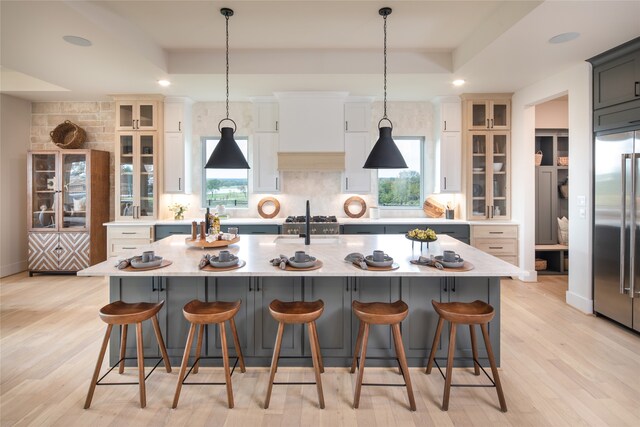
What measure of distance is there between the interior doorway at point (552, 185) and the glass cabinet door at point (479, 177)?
114 cm

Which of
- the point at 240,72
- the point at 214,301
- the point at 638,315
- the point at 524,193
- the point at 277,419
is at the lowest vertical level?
the point at 277,419

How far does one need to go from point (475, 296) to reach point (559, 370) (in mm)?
847

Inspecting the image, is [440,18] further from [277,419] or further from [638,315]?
[277,419]

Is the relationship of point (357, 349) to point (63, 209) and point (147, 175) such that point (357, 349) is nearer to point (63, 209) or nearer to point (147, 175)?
point (147, 175)

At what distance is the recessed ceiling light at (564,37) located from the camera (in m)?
3.20

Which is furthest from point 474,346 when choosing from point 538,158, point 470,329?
point 538,158

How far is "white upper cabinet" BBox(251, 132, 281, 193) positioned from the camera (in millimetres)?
5387

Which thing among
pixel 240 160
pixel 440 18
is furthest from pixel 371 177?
pixel 240 160

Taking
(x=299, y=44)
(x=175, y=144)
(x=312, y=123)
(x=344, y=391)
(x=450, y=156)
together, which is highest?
(x=299, y=44)

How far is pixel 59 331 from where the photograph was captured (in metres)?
3.36

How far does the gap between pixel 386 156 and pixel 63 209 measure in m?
5.14

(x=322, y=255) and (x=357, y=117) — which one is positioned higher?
(x=357, y=117)

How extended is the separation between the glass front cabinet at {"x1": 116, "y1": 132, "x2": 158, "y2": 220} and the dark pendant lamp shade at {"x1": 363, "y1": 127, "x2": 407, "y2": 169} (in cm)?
370

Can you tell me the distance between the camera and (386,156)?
3059 millimetres
